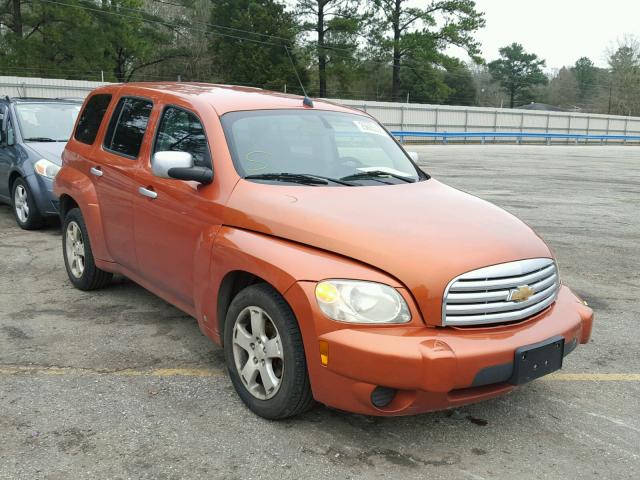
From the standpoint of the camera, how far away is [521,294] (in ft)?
10.0

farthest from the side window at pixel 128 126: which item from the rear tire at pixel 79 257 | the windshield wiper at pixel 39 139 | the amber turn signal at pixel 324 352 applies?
the windshield wiper at pixel 39 139

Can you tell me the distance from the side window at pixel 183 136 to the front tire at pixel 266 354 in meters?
1.04

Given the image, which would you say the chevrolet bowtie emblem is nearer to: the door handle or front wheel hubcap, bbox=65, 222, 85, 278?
the door handle

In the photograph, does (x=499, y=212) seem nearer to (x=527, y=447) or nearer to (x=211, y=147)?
(x=527, y=447)

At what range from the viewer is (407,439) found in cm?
320

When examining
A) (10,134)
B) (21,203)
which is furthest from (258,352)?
(10,134)

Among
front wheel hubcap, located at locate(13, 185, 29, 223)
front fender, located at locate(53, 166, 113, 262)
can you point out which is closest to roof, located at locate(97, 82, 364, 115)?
front fender, located at locate(53, 166, 113, 262)

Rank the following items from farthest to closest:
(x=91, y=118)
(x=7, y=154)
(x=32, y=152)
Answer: (x=7, y=154) → (x=32, y=152) → (x=91, y=118)

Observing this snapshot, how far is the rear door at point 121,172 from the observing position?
455 centimetres

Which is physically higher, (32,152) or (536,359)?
(32,152)

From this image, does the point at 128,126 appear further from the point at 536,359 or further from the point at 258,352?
the point at 536,359

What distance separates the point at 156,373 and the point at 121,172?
1.57 meters

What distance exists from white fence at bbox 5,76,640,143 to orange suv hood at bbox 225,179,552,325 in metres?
28.0

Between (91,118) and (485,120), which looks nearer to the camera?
(91,118)
